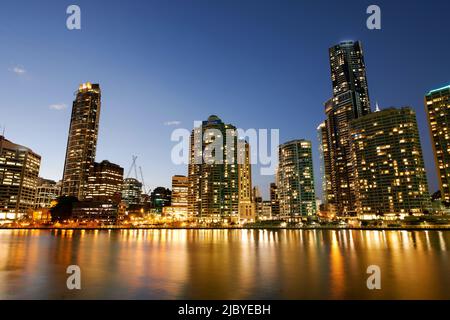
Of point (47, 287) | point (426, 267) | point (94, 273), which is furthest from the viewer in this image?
point (426, 267)

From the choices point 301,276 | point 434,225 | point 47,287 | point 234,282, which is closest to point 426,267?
point 301,276

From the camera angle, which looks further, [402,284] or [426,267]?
[426,267]

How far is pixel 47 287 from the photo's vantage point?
27.6m

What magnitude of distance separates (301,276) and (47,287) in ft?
83.3

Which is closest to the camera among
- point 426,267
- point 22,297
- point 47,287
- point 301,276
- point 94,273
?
point 22,297

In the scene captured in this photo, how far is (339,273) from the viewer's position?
33.7 meters
